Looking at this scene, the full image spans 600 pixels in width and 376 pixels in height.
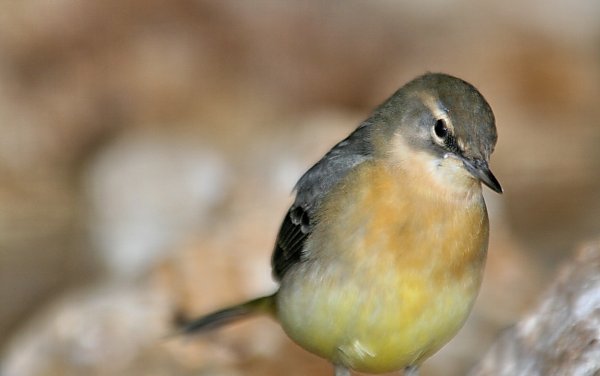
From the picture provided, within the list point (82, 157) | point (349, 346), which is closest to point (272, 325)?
point (349, 346)

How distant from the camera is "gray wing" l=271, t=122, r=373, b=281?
476 centimetres

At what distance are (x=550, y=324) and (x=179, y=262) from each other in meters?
2.80

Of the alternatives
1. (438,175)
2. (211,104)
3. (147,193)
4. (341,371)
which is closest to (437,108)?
(438,175)

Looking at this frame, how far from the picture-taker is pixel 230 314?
18.4ft

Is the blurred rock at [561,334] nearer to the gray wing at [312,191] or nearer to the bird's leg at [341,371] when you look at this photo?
the bird's leg at [341,371]

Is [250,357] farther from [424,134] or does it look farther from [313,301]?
[424,134]

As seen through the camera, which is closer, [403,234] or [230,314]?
[403,234]

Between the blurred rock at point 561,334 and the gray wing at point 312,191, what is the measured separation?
94 centimetres

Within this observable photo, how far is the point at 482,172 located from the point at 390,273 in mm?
565

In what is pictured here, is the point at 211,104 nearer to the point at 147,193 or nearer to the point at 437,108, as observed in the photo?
the point at 147,193

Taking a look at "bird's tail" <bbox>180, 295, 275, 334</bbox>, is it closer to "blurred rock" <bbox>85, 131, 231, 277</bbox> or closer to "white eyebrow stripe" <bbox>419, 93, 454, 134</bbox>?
"white eyebrow stripe" <bbox>419, 93, 454, 134</bbox>

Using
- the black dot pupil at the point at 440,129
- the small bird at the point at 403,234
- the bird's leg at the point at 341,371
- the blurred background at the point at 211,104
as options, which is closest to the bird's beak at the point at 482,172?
the small bird at the point at 403,234

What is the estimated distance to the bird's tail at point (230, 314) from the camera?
5359 millimetres

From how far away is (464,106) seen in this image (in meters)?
4.34
